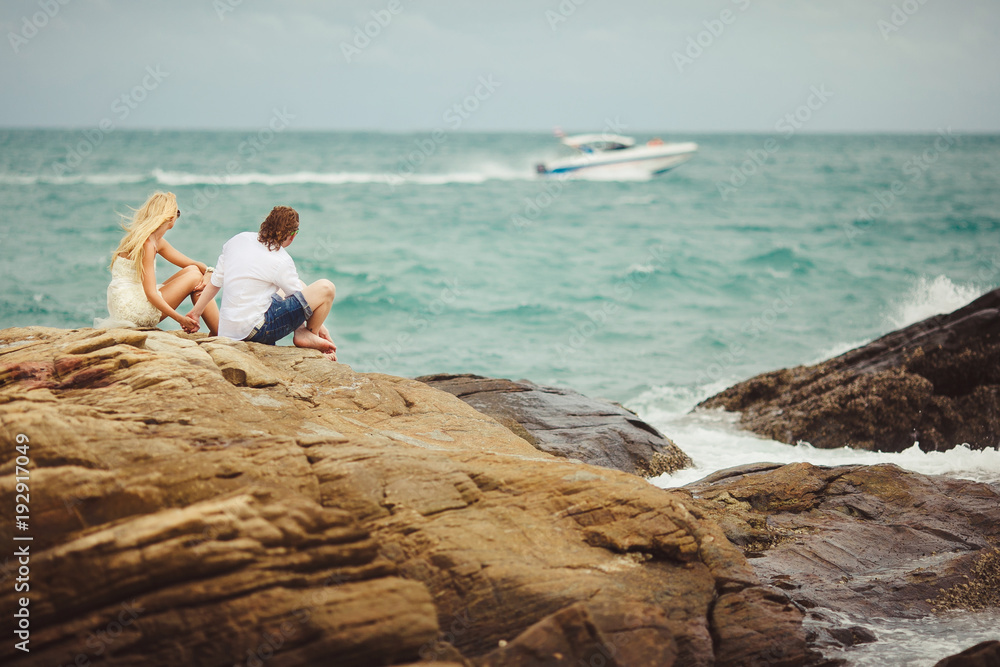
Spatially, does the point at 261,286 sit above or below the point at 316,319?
above

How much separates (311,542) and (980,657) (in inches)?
130

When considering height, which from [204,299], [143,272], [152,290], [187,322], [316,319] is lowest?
[316,319]

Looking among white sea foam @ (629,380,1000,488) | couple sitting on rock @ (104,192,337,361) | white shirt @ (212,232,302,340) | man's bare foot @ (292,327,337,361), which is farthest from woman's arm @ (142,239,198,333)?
white sea foam @ (629,380,1000,488)

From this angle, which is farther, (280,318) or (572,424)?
(572,424)

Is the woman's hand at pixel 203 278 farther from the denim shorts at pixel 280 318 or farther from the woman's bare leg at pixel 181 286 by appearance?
the denim shorts at pixel 280 318

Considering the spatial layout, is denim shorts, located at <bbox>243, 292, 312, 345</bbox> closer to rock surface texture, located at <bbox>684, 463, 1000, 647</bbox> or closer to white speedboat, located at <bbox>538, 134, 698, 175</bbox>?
rock surface texture, located at <bbox>684, 463, 1000, 647</bbox>

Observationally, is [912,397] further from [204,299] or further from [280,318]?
[204,299]

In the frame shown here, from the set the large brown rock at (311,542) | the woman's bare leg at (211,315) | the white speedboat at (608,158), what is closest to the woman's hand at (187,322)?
the woman's bare leg at (211,315)

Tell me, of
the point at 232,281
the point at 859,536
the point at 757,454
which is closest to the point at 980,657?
the point at 859,536

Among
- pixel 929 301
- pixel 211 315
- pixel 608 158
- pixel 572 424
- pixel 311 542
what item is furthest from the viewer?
pixel 608 158

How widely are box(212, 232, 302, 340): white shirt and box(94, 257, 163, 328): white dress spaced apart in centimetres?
59

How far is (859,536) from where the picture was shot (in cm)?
536

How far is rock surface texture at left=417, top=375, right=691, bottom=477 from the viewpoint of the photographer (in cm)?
660

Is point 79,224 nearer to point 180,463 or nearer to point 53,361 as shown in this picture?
point 53,361
